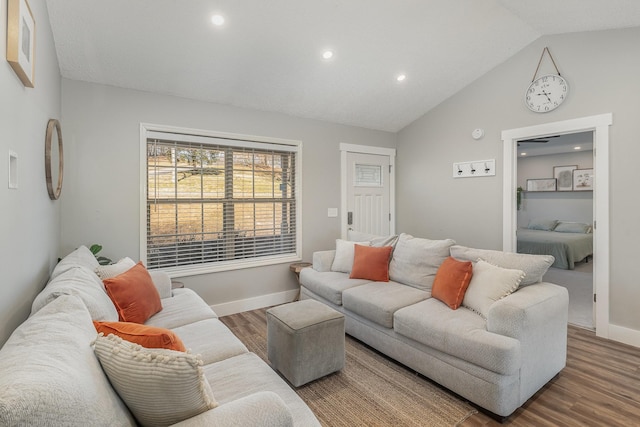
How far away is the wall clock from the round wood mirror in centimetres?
A: 443

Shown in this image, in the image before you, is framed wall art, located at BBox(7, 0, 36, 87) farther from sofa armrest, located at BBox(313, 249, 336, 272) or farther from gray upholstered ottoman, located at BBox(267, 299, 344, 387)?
sofa armrest, located at BBox(313, 249, 336, 272)

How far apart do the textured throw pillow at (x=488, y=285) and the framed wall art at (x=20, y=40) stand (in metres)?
2.91

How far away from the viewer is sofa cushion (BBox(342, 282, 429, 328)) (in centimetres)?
255

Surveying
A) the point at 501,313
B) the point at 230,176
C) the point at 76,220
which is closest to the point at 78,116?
the point at 76,220

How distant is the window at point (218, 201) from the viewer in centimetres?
327

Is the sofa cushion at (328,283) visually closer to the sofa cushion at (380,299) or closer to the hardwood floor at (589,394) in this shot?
the sofa cushion at (380,299)

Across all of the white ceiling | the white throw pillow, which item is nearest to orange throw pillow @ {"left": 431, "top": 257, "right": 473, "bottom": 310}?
the white throw pillow

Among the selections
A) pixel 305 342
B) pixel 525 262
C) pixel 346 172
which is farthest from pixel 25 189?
pixel 346 172

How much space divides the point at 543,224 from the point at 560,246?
5.01 feet

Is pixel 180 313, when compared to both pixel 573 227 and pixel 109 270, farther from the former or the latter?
pixel 573 227

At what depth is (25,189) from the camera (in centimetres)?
159

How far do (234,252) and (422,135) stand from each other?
3173 millimetres

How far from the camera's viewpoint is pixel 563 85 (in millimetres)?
3230

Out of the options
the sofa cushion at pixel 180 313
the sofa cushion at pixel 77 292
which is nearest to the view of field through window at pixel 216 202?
the sofa cushion at pixel 180 313
